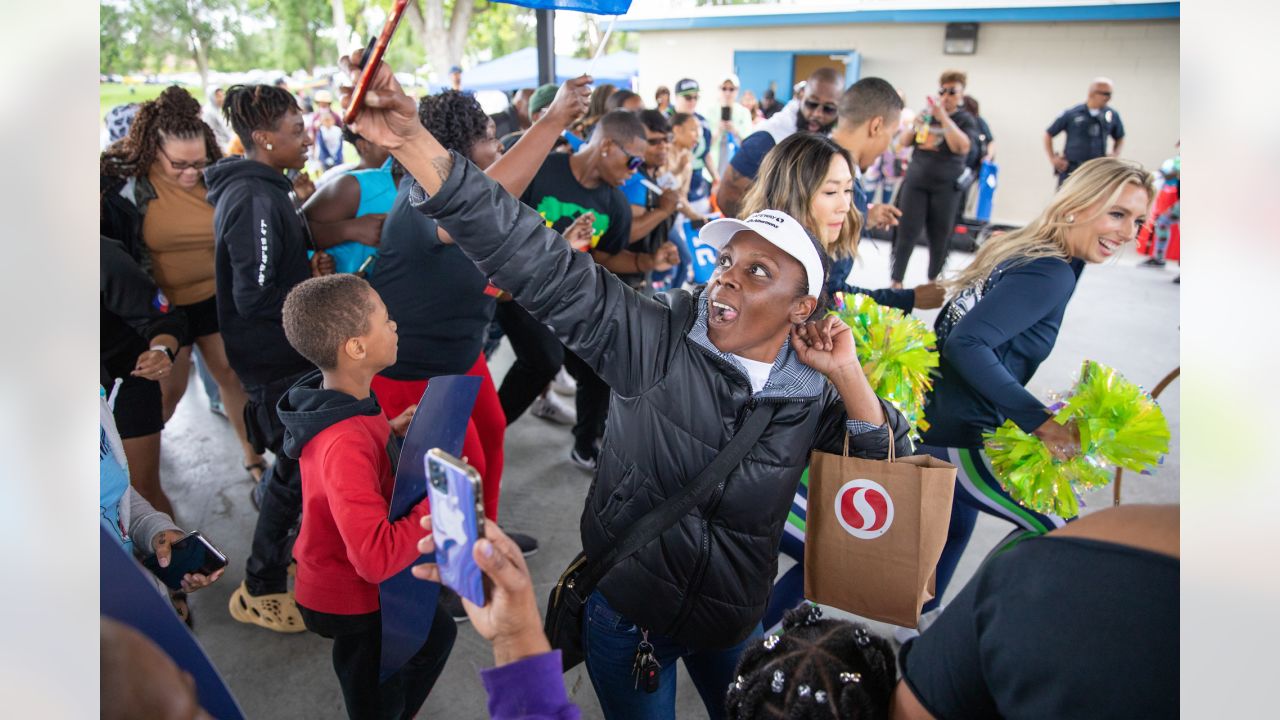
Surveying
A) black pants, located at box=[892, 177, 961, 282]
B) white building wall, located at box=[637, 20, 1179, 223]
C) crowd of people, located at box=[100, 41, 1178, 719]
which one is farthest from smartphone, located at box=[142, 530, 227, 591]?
white building wall, located at box=[637, 20, 1179, 223]

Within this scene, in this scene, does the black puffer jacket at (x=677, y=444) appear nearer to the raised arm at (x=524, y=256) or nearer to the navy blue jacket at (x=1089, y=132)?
the raised arm at (x=524, y=256)

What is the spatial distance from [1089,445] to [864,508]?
3.58 feet

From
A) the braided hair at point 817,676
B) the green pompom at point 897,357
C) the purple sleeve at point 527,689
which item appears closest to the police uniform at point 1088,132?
the green pompom at point 897,357

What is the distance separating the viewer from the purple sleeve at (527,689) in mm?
1181

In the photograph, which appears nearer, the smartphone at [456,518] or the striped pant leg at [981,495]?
the smartphone at [456,518]

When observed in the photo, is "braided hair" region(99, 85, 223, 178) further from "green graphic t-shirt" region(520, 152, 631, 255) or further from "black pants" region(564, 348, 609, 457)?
"black pants" region(564, 348, 609, 457)

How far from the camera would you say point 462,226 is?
1.62 metres

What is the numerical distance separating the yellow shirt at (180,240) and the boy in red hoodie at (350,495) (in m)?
1.71

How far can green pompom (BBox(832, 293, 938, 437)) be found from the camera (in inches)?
106

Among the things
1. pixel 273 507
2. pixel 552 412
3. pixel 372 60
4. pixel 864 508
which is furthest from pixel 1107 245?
pixel 552 412

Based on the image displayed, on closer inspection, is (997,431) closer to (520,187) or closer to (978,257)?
(978,257)

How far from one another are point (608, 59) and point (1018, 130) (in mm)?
9257
